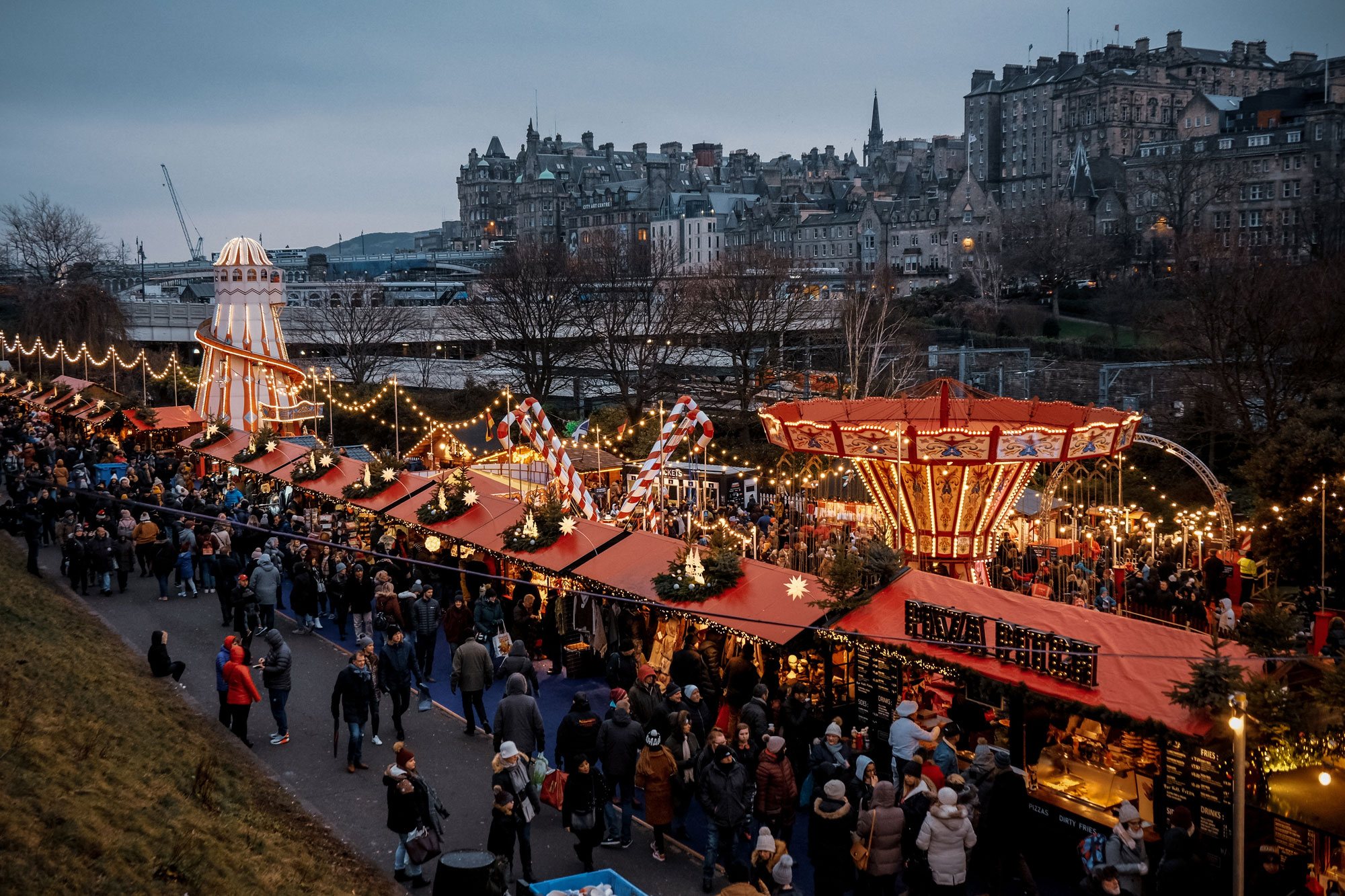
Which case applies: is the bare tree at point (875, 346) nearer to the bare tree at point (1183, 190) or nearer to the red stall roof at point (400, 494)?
the red stall roof at point (400, 494)

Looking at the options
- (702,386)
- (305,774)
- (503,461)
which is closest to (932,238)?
(702,386)

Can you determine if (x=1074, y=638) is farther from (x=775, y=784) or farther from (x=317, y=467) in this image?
(x=317, y=467)

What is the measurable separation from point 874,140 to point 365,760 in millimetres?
169724

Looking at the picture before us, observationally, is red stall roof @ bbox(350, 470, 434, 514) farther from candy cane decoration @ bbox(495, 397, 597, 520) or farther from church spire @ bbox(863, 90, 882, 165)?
church spire @ bbox(863, 90, 882, 165)

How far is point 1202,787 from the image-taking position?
7.59m

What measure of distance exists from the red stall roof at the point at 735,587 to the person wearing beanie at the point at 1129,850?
11.5 feet

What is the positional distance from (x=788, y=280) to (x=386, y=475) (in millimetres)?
28406

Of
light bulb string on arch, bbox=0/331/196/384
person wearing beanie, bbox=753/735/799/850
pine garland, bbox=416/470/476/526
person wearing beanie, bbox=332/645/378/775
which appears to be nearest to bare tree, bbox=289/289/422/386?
light bulb string on arch, bbox=0/331/196/384

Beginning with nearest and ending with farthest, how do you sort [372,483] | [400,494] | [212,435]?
1. [400,494]
2. [372,483]
3. [212,435]

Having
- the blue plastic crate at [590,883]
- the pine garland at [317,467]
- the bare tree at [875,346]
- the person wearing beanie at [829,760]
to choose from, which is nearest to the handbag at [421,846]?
the blue plastic crate at [590,883]

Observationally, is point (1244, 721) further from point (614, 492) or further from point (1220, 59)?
point (1220, 59)

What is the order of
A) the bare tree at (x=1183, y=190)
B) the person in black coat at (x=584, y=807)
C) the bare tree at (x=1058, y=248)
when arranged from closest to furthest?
the person in black coat at (x=584, y=807)
the bare tree at (x=1058, y=248)
the bare tree at (x=1183, y=190)

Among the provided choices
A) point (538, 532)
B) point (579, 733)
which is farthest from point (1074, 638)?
point (538, 532)

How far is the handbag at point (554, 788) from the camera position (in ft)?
29.3
